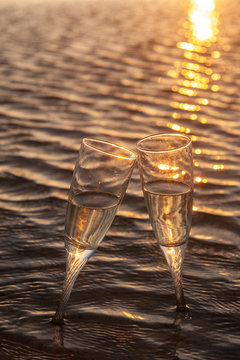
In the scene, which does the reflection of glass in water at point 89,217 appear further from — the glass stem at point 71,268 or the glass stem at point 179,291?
the glass stem at point 179,291

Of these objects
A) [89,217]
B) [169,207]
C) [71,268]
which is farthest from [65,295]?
[169,207]

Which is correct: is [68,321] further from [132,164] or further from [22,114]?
[22,114]

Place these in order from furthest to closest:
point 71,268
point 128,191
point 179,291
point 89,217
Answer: point 128,191, point 179,291, point 71,268, point 89,217

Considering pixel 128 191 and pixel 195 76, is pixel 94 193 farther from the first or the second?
pixel 195 76

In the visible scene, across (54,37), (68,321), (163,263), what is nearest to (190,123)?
(163,263)

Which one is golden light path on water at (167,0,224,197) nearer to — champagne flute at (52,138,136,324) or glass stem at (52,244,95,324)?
glass stem at (52,244,95,324)

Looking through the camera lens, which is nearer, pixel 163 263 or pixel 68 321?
pixel 68 321
